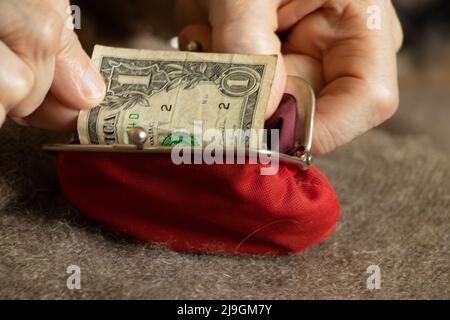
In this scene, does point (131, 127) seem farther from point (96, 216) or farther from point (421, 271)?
→ point (421, 271)

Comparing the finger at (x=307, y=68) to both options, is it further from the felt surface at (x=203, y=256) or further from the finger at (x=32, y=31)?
the finger at (x=32, y=31)

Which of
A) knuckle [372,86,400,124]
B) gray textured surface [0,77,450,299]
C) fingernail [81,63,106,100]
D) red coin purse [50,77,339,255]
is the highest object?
fingernail [81,63,106,100]

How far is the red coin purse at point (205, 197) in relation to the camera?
1.42 ft

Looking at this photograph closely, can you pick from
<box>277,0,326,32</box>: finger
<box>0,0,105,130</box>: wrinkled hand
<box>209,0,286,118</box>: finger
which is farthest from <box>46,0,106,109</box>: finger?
<box>277,0,326,32</box>: finger

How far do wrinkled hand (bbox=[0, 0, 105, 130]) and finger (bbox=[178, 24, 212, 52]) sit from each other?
0.17m

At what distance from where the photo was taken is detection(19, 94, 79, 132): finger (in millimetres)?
452

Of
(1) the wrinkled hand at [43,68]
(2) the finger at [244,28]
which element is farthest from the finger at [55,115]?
(2) the finger at [244,28]

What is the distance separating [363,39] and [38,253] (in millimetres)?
337

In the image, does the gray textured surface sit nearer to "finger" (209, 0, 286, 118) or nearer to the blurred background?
"finger" (209, 0, 286, 118)

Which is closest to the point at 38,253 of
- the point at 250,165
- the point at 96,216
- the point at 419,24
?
the point at 96,216

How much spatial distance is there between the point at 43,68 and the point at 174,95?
0.33ft

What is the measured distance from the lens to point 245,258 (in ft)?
1.55

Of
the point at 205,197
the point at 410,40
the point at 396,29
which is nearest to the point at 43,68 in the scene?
the point at 205,197

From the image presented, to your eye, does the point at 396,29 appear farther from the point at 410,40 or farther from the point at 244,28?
the point at 410,40
